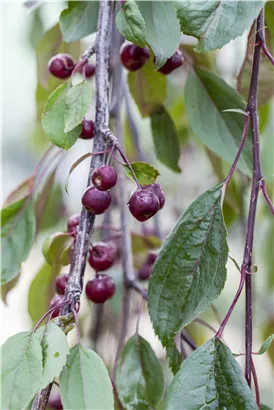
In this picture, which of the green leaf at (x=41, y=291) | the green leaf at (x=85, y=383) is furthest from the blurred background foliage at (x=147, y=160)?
the green leaf at (x=85, y=383)

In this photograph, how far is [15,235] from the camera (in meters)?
0.85

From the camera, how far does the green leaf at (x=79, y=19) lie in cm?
76

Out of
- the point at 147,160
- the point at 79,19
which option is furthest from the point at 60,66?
Answer: the point at 147,160

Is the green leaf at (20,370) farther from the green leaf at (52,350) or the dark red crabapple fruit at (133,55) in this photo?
the dark red crabapple fruit at (133,55)

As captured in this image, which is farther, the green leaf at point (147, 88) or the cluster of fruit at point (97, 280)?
the green leaf at point (147, 88)

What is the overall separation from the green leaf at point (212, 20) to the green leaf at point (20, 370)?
0.31 meters

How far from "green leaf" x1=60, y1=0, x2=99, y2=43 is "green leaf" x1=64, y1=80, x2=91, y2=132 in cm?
18

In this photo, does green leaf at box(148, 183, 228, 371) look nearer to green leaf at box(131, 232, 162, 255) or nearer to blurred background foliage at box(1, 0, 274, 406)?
blurred background foliage at box(1, 0, 274, 406)

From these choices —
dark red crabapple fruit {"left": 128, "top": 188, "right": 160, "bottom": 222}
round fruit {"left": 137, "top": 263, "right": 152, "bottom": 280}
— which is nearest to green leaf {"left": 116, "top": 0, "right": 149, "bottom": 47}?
dark red crabapple fruit {"left": 128, "top": 188, "right": 160, "bottom": 222}

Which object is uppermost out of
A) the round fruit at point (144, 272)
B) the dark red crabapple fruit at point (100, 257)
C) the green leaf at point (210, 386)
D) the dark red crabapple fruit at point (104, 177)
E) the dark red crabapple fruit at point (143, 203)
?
the dark red crabapple fruit at point (104, 177)

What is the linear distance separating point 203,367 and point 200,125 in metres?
0.37

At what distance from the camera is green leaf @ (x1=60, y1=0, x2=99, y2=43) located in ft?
2.50

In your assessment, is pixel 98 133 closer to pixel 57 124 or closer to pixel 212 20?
pixel 57 124

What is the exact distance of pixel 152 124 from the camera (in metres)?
0.98
